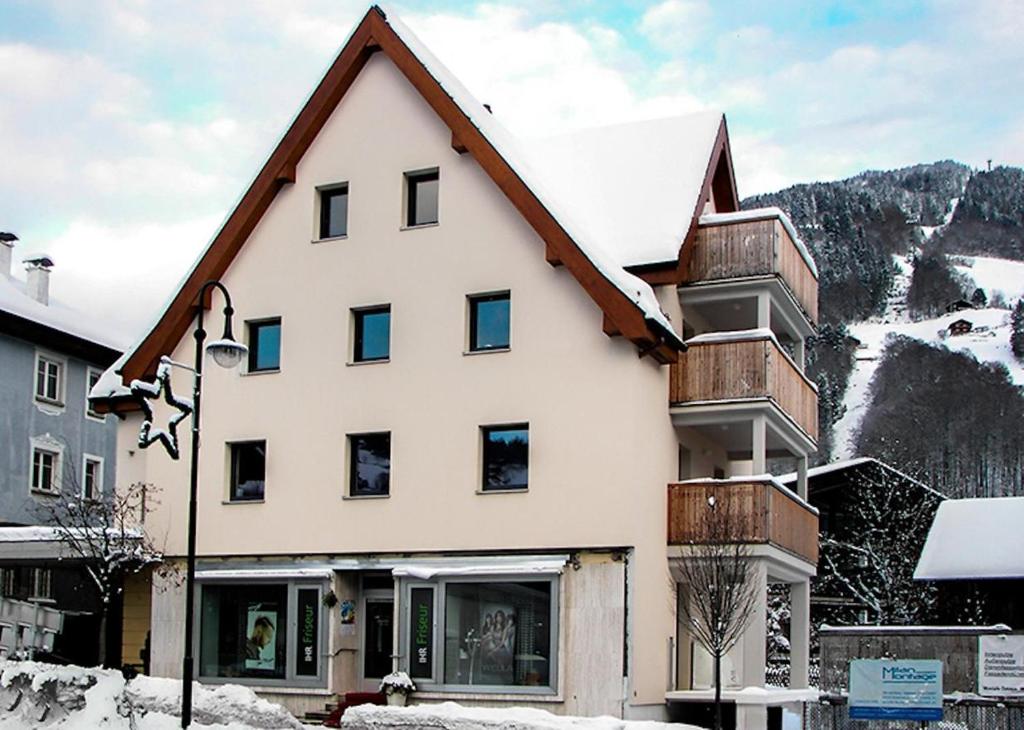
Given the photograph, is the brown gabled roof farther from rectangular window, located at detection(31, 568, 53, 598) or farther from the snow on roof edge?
rectangular window, located at detection(31, 568, 53, 598)

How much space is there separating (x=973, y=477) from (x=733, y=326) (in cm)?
11091

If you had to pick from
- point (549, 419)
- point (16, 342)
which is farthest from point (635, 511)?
point (16, 342)

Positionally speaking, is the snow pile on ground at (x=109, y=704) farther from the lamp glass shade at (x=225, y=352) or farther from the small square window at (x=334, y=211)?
the small square window at (x=334, y=211)

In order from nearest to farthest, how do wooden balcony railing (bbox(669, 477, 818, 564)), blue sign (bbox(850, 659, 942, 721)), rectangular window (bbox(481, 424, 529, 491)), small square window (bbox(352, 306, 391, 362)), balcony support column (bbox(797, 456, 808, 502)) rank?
1. blue sign (bbox(850, 659, 942, 721))
2. wooden balcony railing (bbox(669, 477, 818, 564))
3. rectangular window (bbox(481, 424, 529, 491))
4. small square window (bbox(352, 306, 391, 362))
5. balcony support column (bbox(797, 456, 808, 502))

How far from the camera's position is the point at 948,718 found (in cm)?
2241

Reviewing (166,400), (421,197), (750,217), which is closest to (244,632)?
(166,400)

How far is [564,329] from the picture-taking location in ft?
92.0

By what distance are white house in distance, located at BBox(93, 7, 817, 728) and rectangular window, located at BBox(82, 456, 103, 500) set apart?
15.9 meters

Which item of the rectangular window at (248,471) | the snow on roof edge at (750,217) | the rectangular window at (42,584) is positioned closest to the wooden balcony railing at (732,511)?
the snow on roof edge at (750,217)

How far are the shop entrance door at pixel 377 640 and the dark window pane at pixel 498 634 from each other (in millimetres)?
1979

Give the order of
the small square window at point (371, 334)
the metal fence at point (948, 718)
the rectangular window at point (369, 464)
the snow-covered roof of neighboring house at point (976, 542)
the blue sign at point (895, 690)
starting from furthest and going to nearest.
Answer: the snow-covered roof of neighboring house at point (976, 542) → the small square window at point (371, 334) → the rectangular window at point (369, 464) → the metal fence at point (948, 718) → the blue sign at point (895, 690)

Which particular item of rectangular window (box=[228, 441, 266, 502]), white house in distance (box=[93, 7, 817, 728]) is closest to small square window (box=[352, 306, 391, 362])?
white house in distance (box=[93, 7, 817, 728])

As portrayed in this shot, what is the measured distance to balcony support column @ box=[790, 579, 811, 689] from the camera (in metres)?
32.0

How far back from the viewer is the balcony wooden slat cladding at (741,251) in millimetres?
29812
